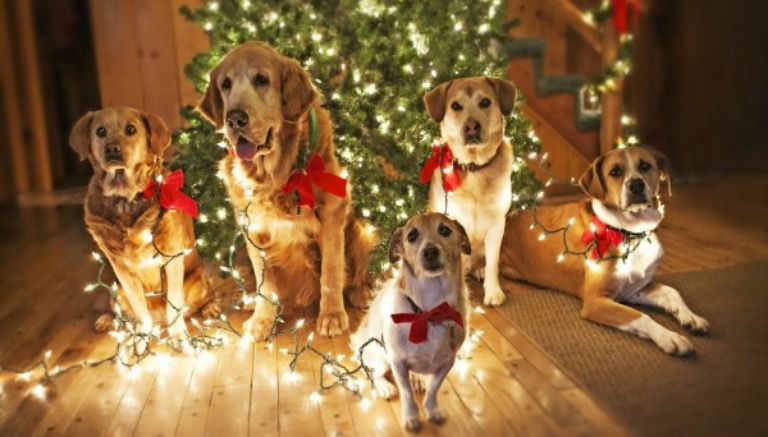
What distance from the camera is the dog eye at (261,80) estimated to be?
258 cm

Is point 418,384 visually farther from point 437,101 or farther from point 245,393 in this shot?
point 437,101

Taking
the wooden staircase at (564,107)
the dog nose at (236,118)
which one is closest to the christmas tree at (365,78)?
the dog nose at (236,118)

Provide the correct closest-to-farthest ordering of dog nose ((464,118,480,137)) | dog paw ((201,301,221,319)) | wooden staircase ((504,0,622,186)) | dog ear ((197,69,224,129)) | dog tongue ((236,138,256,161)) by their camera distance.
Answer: dog tongue ((236,138,256,161)) → dog ear ((197,69,224,129)) → dog nose ((464,118,480,137)) → dog paw ((201,301,221,319)) → wooden staircase ((504,0,622,186))

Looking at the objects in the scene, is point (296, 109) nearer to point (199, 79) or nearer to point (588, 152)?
point (199, 79)

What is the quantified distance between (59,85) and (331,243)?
259 inches

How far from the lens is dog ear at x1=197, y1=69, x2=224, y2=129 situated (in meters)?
2.69

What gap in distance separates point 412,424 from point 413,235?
56 centimetres

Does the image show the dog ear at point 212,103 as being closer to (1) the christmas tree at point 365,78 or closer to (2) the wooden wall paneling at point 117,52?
(1) the christmas tree at point 365,78

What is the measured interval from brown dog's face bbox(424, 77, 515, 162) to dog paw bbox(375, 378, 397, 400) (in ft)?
3.79

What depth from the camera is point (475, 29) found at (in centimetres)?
369

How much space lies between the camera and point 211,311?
10.4 ft

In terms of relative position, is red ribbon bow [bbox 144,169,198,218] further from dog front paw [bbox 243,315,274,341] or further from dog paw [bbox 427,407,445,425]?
dog paw [bbox 427,407,445,425]

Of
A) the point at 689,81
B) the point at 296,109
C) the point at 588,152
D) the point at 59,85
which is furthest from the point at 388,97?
the point at 59,85

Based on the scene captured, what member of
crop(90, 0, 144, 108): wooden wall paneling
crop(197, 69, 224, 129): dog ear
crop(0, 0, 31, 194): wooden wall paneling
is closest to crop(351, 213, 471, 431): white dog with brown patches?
crop(197, 69, 224, 129): dog ear
